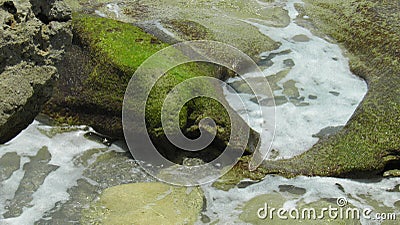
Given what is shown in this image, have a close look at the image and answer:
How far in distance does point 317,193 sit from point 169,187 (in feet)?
6.24

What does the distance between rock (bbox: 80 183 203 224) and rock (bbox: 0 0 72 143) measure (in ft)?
4.54

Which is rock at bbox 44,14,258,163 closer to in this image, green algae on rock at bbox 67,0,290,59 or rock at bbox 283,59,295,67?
green algae on rock at bbox 67,0,290,59

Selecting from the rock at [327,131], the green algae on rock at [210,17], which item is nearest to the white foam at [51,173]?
the green algae on rock at [210,17]

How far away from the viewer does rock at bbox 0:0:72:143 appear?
548 centimetres

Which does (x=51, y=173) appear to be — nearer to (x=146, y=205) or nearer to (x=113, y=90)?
(x=113, y=90)

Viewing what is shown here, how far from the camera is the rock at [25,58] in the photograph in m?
5.48

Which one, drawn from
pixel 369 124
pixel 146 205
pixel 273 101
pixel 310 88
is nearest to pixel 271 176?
pixel 369 124

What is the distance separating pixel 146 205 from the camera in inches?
253

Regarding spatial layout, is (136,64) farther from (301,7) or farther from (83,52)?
(301,7)

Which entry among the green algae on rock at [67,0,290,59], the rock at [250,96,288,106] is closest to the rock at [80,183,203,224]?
the rock at [250,96,288,106]

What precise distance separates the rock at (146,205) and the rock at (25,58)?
4.54ft

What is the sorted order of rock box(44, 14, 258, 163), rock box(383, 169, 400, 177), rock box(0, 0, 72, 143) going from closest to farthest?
rock box(0, 0, 72, 143) < rock box(383, 169, 400, 177) < rock box(44, 14, 258, 163)

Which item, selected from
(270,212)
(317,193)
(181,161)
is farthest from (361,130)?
(181,161)

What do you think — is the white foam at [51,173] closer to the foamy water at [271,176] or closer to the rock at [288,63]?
the foamy water at [271,176]
